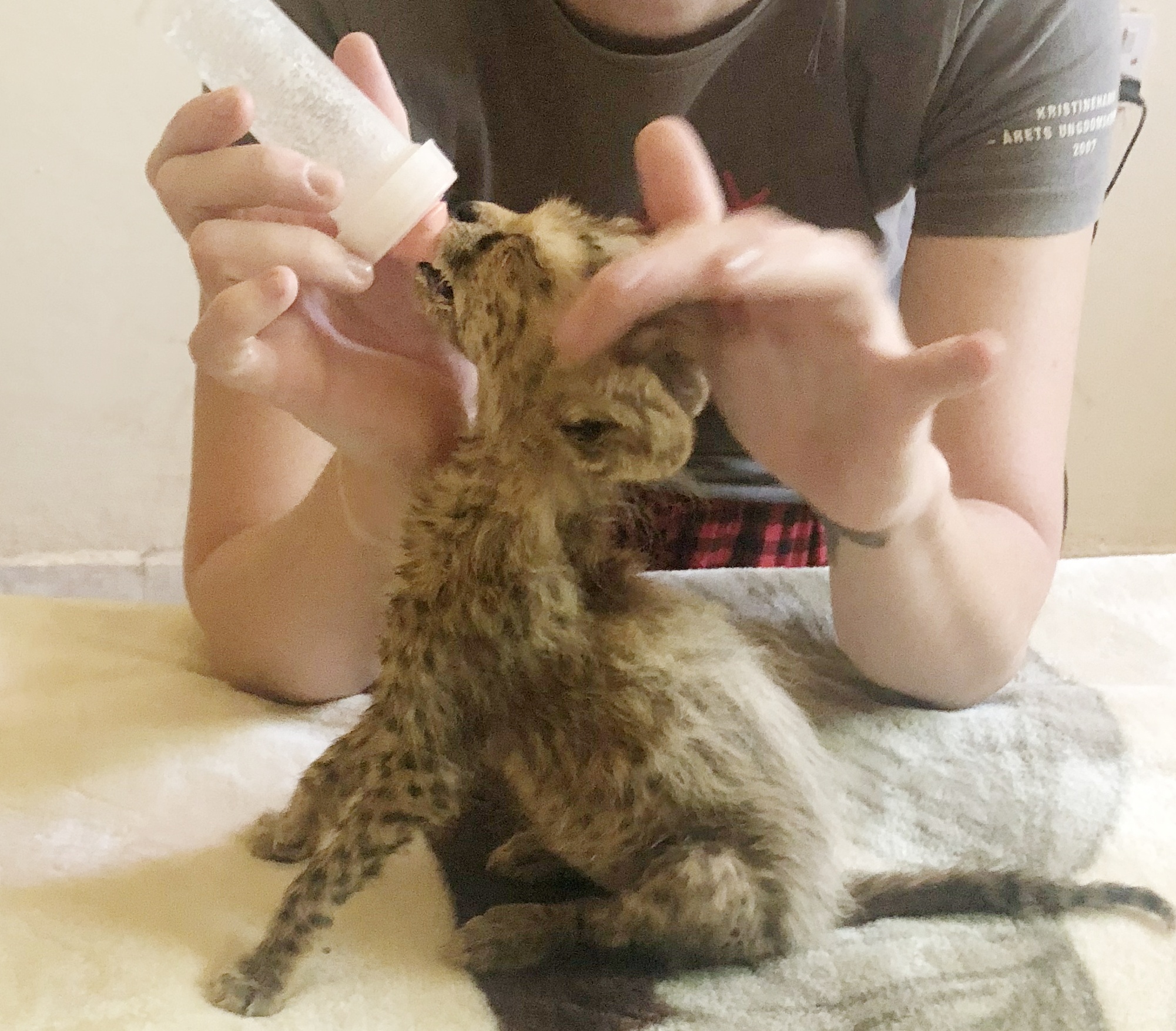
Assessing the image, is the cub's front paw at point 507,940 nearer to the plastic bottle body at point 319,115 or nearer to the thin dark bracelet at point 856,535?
the thin dark bracelet at point 856,535

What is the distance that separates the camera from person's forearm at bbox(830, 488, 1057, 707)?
671 mm

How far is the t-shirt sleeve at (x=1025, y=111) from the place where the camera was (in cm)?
77

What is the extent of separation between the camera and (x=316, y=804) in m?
0.60

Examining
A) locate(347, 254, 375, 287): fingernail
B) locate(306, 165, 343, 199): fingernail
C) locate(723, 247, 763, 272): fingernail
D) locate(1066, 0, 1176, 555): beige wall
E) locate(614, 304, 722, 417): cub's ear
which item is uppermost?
locate(306, 165, 343, 199): fingernail

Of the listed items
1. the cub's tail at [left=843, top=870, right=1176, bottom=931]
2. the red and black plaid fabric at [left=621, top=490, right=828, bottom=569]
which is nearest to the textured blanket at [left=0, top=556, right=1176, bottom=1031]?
the cub's tail at [left=843, top=870, right=1176, bottom=931]

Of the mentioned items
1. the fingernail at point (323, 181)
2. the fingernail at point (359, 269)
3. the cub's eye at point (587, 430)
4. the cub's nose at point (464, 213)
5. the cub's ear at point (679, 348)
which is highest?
the fingernail at point (323, 181)

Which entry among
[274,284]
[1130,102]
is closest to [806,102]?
[274,284]

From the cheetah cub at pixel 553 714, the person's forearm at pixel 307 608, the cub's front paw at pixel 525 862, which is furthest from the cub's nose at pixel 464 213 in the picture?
the cub's front paw at pixel 525 862

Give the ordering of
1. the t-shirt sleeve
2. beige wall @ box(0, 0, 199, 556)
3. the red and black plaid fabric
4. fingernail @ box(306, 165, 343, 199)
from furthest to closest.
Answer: beige wall @ box(0, 0, 199, 556)
the red and black plaid fabric
the t-shirt sleeve
fingernail @ box(306, 165, 343, 199)

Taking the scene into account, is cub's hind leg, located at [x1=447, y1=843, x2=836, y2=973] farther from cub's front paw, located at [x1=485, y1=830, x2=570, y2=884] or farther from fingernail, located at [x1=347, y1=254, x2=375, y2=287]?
fingernail, located at [x1=347, y1=254, x2=375, y2=287]

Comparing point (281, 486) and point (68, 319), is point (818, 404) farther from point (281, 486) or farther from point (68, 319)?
point (68, 319)

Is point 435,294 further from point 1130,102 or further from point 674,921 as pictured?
point 1130,102

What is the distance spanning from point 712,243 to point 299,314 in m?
0.28

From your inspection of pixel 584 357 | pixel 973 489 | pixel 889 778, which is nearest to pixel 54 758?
pixel 584 357
